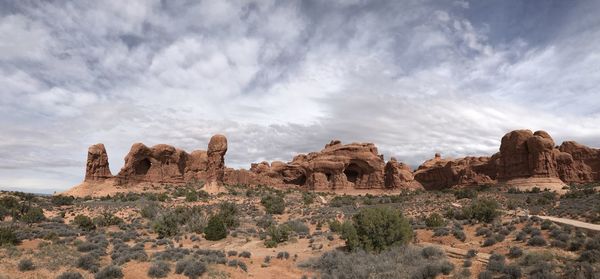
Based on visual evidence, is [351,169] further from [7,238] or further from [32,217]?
[7,238]

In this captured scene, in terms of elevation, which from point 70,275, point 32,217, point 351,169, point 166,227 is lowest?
point 70,275

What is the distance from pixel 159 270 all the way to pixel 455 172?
205 ft

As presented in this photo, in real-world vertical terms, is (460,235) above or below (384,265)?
above

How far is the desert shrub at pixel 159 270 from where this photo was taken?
14.2 m

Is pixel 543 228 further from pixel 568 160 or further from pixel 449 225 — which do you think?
pixel 568 160

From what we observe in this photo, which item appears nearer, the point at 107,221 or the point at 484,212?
the point at 484,212

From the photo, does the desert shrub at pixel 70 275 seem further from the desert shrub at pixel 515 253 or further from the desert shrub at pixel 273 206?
the desert shrub at pixel 273 206

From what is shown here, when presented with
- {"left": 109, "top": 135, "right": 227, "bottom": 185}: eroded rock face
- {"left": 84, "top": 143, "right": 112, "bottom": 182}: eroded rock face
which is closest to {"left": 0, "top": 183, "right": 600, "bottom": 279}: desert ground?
{"left": 84, "top": 143, "right": 112, "bottom": 182}: eroded rock face

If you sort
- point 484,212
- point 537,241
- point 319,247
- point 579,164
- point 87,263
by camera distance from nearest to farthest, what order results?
point 87,263
point 537,241
point 319,247
point 484,212
point 579,164

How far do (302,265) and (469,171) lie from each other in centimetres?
5430

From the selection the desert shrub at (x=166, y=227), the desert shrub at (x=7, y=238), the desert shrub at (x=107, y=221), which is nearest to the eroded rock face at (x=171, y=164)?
the desert shrub at (x=107, y=221)

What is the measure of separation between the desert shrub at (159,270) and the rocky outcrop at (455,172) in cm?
5426

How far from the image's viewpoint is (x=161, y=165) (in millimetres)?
57812

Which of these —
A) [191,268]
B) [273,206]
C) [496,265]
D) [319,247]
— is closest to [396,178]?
[273,206]
